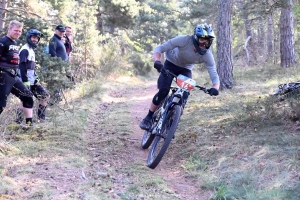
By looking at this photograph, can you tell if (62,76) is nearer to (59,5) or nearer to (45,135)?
(45,135)

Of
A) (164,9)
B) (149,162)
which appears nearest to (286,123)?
(149,162)

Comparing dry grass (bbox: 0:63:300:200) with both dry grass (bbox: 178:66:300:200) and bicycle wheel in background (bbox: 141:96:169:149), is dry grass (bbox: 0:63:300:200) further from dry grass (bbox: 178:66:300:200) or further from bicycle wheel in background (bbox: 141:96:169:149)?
bicycle wheel in background (bbox: 141:96:169:149)

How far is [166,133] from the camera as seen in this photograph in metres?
5.29

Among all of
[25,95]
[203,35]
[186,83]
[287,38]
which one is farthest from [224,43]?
[25,95]

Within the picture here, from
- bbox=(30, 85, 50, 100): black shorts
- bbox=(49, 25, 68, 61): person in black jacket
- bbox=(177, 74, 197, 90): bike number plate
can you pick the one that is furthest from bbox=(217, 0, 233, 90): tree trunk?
bbox=(30, 85, 50, 100): black shorts

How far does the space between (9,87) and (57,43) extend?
3.03 meters

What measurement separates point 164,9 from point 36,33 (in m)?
24.9

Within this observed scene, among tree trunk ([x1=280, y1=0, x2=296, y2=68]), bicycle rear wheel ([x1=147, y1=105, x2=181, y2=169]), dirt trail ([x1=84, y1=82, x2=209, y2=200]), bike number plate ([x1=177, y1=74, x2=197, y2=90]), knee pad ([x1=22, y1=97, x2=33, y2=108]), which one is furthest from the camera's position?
tree trunk ([x1=280, y1=0, x2=296, y2=68])

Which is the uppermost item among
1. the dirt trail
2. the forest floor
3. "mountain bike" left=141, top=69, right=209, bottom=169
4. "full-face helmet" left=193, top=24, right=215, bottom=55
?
"full-face helmet" left=193, top=24, right=215, bottom=55

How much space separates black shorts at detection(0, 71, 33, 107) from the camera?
5.42 metres

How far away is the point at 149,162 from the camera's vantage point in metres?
5.17

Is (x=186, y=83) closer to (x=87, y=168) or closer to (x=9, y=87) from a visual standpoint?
(x=87, y=168)

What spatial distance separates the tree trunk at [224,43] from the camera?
10859 millimetres

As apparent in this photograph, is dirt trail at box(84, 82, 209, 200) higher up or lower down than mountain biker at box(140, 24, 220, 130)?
lower down
